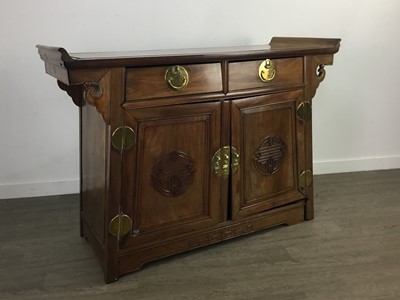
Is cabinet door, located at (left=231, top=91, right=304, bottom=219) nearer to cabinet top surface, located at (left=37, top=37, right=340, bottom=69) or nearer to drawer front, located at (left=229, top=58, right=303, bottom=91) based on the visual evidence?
drawer front, located at (left=229, top=58, right=303, bottom=91)

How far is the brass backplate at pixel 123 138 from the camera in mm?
1383

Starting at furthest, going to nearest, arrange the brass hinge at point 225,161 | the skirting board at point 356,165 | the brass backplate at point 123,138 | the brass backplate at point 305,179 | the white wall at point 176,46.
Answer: the skirting board at point 356,165 < the white wall at point 176,46 < the brass backplate at point 305,179 < the brass hinge at point 225,161 < the brass backplate at point 123,138

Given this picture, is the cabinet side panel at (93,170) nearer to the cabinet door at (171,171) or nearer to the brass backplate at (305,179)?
the cabinet door at (171,171)

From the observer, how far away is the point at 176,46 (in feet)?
7.17

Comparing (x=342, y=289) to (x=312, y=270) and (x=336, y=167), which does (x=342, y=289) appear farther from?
(x=336, y=167)

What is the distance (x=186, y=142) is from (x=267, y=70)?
1.40 ft

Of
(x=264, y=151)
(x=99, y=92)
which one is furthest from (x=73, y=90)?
(x=264, y=151)

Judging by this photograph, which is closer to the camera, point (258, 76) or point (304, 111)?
point (258, 76)

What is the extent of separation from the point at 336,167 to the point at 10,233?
1.79m

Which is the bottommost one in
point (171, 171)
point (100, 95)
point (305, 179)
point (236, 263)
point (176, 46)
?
point (236, 263)

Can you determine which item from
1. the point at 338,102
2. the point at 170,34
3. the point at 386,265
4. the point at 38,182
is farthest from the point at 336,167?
the point at 38,182

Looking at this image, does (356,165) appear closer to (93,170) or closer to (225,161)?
(225,161)

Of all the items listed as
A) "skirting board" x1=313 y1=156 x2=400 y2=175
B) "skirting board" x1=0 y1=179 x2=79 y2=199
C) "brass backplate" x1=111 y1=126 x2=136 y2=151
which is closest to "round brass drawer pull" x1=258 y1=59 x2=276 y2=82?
"brass backplate" x1=111 y1=126 x2=136 y2=151

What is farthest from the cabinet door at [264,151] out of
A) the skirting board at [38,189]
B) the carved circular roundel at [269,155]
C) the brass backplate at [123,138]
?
the skirting board at [38,189]
